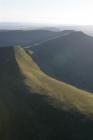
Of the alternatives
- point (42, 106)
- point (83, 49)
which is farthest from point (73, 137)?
point (83, 49)

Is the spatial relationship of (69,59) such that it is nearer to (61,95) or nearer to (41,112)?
(61,95)

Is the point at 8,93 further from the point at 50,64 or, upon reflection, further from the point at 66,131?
the point at 50,64

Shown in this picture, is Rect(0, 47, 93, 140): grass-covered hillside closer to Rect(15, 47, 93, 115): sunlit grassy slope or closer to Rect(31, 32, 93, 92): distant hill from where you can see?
Rect(15, 47, 93, 115): sunlit grassy slope

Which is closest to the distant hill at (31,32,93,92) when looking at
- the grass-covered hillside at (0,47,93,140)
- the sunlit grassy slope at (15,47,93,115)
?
the sunlit grassy slope at (15,47,93,115)

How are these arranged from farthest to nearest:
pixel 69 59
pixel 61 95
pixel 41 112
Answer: pixel 69 59 < pixel 61 95 < pixel 41 112

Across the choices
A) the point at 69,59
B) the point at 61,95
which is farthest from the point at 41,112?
the point at 69,59

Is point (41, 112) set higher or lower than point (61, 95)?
higher

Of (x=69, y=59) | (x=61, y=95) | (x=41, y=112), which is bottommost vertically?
(x=69, y=59)
